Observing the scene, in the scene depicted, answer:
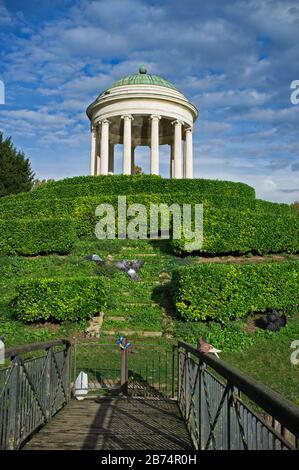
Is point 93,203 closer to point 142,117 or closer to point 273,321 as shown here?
point 273,321

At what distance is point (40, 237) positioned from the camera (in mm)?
18500

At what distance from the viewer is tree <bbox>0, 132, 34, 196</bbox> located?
132 feet

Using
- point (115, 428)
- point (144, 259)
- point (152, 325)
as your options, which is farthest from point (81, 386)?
point (144, 259)

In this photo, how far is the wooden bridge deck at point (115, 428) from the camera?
16.6 feet

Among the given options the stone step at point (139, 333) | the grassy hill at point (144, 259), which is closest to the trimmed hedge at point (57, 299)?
the grassy hill at point (144, 259)

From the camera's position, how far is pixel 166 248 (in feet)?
61.2

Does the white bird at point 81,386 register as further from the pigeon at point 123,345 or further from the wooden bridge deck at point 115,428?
the pigeon at point 123,345

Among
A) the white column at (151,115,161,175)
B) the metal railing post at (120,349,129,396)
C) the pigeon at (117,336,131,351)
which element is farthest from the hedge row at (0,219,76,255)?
the white column at (151,115,161,175)

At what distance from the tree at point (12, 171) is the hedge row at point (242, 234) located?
1116 inches

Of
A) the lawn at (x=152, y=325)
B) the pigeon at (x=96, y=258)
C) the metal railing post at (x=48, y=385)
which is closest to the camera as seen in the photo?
the metal railing post at (x=48, y=385)

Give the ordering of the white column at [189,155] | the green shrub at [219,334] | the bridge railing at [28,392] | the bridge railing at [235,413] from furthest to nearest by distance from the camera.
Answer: the white column at [189,155] < the green shrub at [219,334] < the bridge railing at [28,392] < the bridge railing at [235,413]

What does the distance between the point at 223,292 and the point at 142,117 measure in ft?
79.0

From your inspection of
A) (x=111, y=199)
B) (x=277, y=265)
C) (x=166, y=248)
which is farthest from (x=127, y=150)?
(x=277, y=265)
